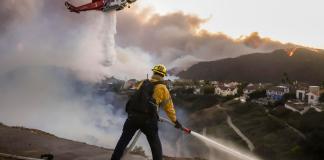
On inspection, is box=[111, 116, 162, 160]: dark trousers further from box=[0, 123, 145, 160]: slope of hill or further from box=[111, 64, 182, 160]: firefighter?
box=[0, 123, 145, 160]: slope of hill

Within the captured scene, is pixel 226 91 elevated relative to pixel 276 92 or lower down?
lower down

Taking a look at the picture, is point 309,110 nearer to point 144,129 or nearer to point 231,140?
point 231,140

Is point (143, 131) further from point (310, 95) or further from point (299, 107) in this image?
point (310, 95)

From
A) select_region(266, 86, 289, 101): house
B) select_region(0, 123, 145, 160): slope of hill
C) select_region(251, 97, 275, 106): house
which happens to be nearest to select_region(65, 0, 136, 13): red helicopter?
select_region(0, 123, 145, 160): slope of hill

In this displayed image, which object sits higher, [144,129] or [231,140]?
[144,129]

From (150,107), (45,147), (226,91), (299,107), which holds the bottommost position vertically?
(299,107)

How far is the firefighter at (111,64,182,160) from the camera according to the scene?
Answer: 29.7ft

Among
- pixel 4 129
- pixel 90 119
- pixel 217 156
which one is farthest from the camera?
pixel 90 119

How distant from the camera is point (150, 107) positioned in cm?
907

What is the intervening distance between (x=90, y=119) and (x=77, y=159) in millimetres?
87418

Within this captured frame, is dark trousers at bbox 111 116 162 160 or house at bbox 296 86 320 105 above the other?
dark trousers at bbox 111 116 162 160

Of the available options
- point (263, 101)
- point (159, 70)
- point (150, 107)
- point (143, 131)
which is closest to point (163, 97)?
point (150, 107)

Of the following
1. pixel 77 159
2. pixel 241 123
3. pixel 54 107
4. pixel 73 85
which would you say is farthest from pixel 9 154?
pixel 73 85

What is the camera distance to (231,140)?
6675 centimetres
